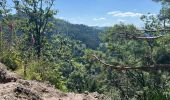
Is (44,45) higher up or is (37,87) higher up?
(37,87)

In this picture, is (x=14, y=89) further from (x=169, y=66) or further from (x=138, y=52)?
(x=138, y=52)

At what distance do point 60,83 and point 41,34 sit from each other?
36.5 metres

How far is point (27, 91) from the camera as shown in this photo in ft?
19.3

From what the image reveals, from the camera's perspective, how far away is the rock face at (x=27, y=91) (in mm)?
5635

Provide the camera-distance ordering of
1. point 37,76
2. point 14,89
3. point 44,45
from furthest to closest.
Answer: point 44,45 < point 37,76 < point 14,89

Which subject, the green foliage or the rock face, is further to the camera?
the green foliage

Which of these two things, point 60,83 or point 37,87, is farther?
point 60,83

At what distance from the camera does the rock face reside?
563 cm

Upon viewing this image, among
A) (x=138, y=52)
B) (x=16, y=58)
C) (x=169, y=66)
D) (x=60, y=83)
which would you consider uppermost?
(x=169, y=66)

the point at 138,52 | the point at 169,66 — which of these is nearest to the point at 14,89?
the point at 169,66

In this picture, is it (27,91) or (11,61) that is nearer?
(27,91)

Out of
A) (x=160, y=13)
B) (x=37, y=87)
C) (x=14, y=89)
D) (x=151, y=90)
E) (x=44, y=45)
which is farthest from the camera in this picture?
(x=44, y=45)

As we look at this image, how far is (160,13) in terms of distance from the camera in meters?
40.6

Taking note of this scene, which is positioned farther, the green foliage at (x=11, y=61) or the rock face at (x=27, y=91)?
the green foliage at (x=11, y=61)
